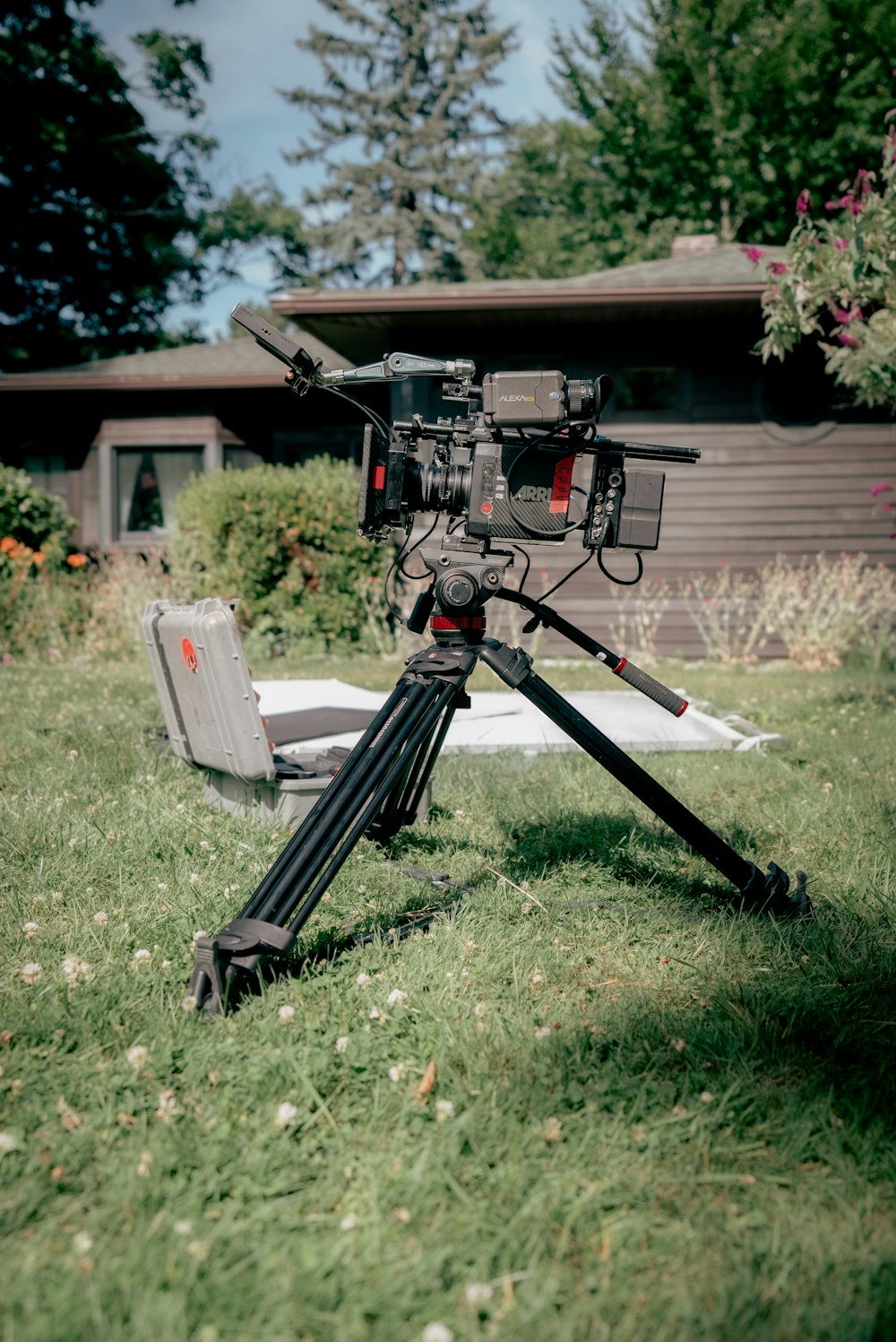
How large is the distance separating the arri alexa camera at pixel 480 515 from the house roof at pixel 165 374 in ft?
30.5

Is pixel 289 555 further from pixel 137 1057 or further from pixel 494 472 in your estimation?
pixel 137 1057

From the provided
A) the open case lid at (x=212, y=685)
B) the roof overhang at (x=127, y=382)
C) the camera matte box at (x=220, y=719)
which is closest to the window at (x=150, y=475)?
the roof overhang at (x=127, y=382)

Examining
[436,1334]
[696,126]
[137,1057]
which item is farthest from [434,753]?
[696,126]

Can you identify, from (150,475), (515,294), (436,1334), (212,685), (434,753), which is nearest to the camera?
(436,1334)

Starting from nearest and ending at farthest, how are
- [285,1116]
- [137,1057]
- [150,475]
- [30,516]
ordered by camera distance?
[285,1116], [137,1057], [30,516], [150,475]

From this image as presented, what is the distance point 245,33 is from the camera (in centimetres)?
2631

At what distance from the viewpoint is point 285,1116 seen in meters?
1.60

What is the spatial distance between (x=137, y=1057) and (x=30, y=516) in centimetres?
987

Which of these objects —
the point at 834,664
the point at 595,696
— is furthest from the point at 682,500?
the point at 595,696

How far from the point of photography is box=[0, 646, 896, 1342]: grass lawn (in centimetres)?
127

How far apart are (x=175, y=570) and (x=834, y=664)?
5.98 m

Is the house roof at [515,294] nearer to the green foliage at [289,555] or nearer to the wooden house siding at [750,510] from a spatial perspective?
the wooden house siding at [750,510]

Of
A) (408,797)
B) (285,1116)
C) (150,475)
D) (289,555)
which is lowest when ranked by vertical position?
(289,555)

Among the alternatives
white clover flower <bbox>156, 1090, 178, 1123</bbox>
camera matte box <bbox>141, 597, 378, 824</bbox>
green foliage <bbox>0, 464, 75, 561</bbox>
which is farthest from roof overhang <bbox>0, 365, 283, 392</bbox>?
white clover flower <bbox>156, 1090, 178, 1123</bbox>
